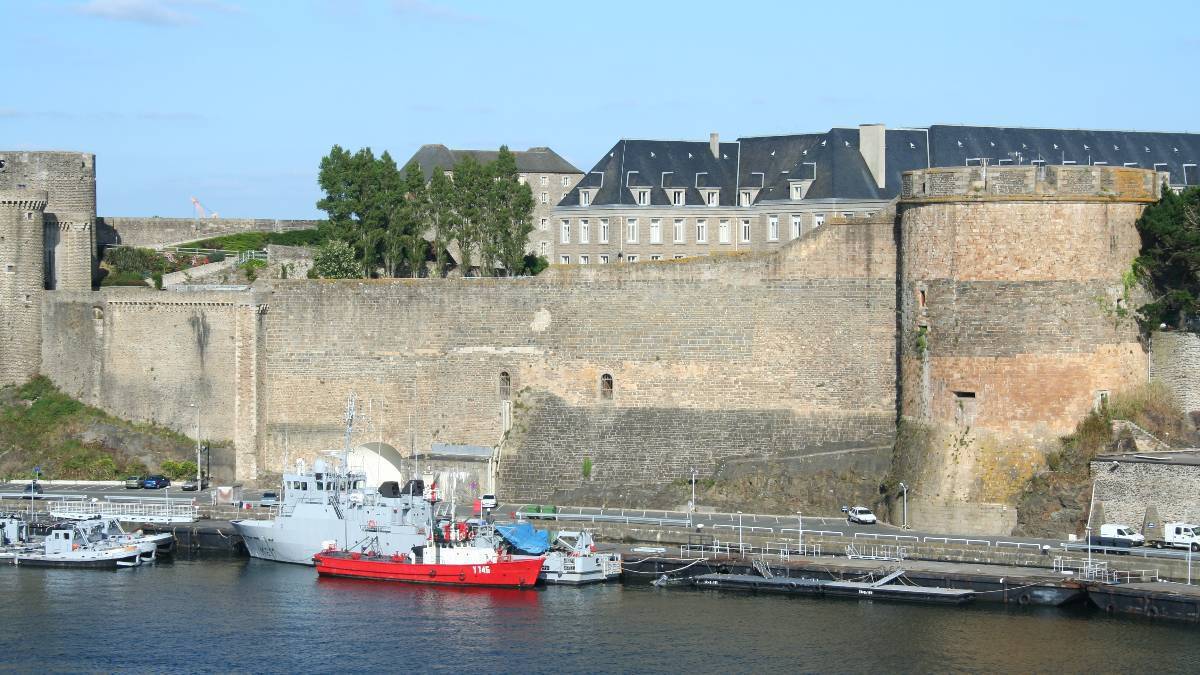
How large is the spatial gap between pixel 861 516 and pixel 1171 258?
8.85 m

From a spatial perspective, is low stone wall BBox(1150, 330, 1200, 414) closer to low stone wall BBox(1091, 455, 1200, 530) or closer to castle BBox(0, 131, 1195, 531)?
castle BBox(0, 131, 1195, 531)

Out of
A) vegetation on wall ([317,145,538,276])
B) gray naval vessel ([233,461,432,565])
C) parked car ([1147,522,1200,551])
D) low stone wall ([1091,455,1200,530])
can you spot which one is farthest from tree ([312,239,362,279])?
parked car ([1147,522,1200,551])

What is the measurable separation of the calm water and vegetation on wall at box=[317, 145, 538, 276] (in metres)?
19.3

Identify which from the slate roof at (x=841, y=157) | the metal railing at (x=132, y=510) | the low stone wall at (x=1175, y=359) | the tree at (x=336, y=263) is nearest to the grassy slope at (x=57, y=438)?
the metal railing at (x=132, y=510)

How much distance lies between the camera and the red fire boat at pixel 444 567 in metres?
45.9

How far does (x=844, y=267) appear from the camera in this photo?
161ft

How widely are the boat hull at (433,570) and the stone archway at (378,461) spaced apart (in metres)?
6.09

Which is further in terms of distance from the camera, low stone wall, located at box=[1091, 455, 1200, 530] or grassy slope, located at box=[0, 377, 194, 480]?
grassy slope, located at box=[0, 377, 194, 480]

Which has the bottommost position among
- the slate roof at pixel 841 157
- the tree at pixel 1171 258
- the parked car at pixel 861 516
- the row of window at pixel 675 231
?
the parked car at pixel 861 516

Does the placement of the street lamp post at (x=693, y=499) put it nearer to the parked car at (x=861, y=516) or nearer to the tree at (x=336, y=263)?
the parked car at (x=861, y=516)

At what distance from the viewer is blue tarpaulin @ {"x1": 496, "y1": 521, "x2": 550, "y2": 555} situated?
152 feet

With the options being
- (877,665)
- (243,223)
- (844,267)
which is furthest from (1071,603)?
(243,223)

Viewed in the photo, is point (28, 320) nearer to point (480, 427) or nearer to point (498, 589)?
point (480, 427)

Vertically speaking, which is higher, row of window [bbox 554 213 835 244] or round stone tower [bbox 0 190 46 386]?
row of window [bbox 554 213 835 244]
